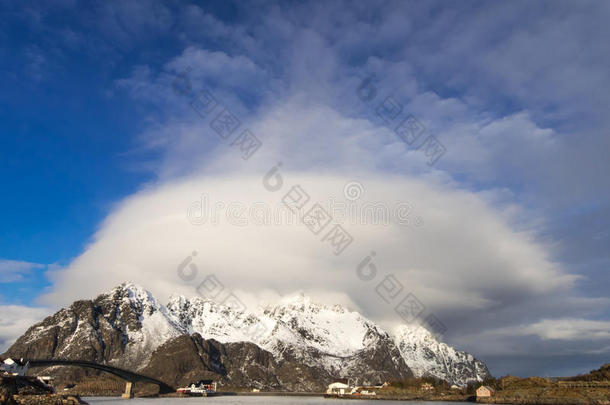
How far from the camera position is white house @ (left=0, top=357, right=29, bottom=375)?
163125 millimetres

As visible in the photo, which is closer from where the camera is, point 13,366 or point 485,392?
point 13,366

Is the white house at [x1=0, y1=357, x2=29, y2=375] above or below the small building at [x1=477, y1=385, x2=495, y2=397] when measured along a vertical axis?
above

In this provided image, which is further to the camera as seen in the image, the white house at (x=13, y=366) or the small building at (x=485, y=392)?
the small building at (x=485, y=392)

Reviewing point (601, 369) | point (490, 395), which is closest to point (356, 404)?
point (490, 395)

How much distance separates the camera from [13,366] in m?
170

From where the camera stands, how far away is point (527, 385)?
177000 mm

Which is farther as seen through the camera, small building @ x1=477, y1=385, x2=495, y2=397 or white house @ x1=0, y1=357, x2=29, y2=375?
small building @ x1=477, y1=385, x2=495, y2=397

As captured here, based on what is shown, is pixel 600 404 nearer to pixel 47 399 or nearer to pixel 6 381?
pixel 47 399

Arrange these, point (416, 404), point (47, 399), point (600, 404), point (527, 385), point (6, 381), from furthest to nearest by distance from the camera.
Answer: point (527, 385) < point (416, 404) < point (600, 404) < point (6, 381) < point (47, 399)

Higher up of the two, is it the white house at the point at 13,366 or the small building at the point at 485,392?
the white house at the point at 13,366

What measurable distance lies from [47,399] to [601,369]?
184649 mm

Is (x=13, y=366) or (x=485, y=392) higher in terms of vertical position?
(x=13, y=366)

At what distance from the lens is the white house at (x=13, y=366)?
163 meters

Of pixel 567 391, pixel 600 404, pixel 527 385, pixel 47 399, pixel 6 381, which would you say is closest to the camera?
pixel 47 399
